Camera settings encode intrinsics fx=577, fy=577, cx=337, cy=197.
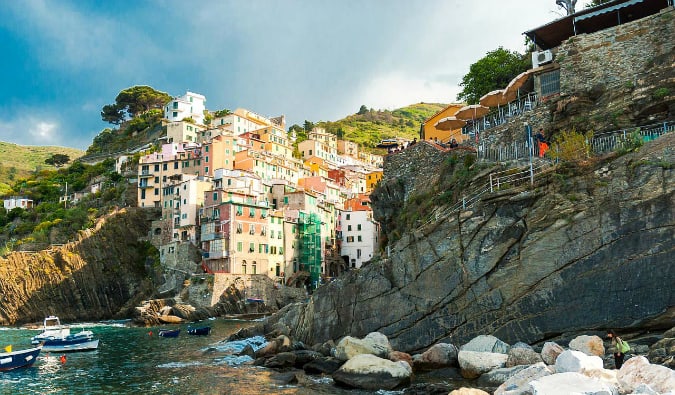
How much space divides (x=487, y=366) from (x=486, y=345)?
1.66 m

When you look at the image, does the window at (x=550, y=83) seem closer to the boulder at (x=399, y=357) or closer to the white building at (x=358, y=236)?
the boulder at (x=399, y=357)

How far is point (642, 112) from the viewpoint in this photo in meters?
32.7

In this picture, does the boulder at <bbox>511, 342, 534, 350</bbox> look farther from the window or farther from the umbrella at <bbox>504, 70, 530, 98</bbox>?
the umbrella at <bbox>504, 70, 530, 98</bbox>

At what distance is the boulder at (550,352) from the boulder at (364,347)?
806 centimetres

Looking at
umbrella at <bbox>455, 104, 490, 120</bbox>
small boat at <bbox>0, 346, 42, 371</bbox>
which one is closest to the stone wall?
umbrella at <bbox>455, 104, 490, 120</bbox>

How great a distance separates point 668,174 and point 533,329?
31.1 feet

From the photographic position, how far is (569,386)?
52.5ft

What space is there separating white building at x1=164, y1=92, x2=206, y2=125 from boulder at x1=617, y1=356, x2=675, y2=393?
11471 cm

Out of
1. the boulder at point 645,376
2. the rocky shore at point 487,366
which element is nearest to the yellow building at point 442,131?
the rocky shore at point 487,366

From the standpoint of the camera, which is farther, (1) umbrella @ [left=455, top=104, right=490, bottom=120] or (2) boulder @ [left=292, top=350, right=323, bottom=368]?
(1) umbrella @ [left=455, top=104, right=490, bottom=120]

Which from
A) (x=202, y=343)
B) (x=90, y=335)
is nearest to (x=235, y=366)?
(x=202, y=343)

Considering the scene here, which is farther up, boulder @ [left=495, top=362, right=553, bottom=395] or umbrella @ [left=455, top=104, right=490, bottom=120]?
umbrella @ [left=455, top=104, right=490, bottom=120]

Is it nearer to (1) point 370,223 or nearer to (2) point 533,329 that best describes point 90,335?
(2) point 533,329

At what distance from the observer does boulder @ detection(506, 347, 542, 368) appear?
2483cm
